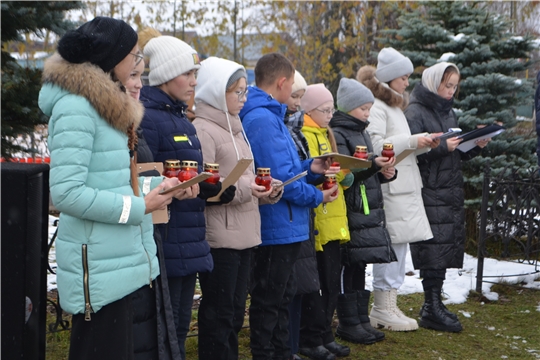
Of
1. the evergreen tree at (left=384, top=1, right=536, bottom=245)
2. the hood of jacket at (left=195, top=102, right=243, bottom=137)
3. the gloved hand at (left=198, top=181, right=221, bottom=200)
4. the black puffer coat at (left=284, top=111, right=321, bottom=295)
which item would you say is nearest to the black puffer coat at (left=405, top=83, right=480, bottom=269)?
the black puffer coat at (left=284, top=111, right=321, bottom=295)

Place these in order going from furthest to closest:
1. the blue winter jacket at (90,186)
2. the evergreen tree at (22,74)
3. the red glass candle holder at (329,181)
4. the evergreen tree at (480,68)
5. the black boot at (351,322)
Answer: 1. the evergreen tree at (480,68)
2. the evergreen tree at (22,74)
3. the black boot at (351,322)
4. the red glass candle holder at (329,181)
5. the blue winter jacket at (90,186)

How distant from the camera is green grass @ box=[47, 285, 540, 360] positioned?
18.2 feet

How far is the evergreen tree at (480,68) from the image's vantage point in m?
9.21

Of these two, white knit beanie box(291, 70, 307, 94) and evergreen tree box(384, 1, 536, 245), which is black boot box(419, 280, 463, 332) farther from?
evergreen tree box(384, 1, 536, 245)

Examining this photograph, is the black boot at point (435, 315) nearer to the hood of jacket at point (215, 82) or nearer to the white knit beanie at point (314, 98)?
the white knit beanie at point (314, 98)

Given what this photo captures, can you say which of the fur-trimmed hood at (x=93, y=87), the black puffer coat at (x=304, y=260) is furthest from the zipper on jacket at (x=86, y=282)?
the black puffer coat at (x=304, y=260)

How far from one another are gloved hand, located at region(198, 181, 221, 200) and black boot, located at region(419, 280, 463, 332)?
10.2 ft

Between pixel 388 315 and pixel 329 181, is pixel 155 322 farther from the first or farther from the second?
pixel 388 315

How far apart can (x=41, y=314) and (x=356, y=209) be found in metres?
2.77

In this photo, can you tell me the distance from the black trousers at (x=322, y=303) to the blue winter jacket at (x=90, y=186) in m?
2.34

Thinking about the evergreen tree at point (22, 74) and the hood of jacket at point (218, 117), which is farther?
the evergreen tree at point (22, 74)

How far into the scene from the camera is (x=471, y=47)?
9.49 metres

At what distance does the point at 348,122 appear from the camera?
5.71 m

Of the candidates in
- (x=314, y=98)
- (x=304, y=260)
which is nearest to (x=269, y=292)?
(x=304, y=260)
